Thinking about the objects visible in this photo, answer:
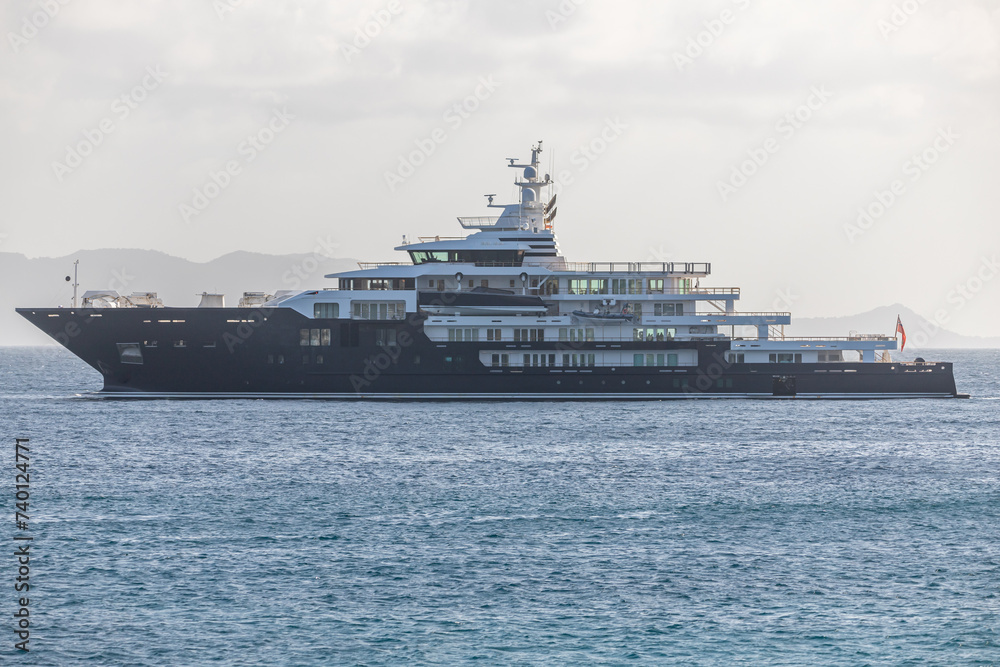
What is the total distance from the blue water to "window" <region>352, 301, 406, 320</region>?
15.2 m

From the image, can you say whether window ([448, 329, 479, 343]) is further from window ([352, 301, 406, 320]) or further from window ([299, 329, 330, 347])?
window ([299, 329, 330, 347])

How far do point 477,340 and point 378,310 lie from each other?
574 cm

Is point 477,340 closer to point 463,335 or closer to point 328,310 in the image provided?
point 463,335

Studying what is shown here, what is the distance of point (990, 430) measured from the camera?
165 ft

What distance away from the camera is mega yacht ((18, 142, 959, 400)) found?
59.1 meters

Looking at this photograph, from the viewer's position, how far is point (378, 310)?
60.5 metres

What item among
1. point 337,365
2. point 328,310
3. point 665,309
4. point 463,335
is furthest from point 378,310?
point 665,309

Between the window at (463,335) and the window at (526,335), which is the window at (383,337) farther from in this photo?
the window at (526,335)

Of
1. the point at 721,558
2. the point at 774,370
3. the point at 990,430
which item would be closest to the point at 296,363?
the point at 774,370

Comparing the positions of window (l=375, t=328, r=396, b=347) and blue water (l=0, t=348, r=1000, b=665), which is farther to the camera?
window (l=375, t=328, r=396, b=347)

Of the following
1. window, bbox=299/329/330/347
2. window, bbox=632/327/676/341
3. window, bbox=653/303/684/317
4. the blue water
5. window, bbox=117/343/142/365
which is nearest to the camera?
the blue water

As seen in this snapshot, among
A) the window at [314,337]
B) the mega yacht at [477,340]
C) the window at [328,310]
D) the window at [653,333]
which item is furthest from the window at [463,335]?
the window at [653,333]

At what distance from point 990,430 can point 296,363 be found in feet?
115

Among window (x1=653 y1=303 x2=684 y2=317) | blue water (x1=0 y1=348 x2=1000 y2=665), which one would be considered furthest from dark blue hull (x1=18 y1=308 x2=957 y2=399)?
blue water (x1=0 y1=348 x2=1000 y2=665)
